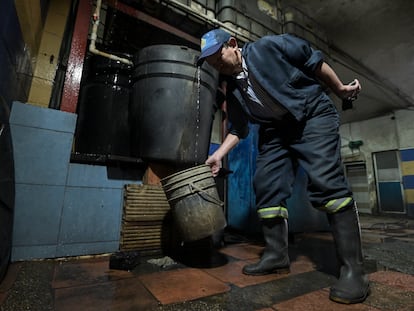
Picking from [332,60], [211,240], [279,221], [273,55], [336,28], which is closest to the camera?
[273,55]

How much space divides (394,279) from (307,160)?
28.3 inches

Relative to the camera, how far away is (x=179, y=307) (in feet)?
2.60

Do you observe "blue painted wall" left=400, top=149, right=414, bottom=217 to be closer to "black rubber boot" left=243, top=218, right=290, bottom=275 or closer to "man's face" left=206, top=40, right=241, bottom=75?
"black rubber boot" left=243, top=218, right=290, bottom=275

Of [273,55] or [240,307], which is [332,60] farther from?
[240,307]

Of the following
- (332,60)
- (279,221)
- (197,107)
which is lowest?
Result: (279,221)

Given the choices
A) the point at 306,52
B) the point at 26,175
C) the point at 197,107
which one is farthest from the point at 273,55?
the point at 26,175

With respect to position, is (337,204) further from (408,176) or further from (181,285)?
(408,176)

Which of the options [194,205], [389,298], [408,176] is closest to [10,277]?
[194,205]

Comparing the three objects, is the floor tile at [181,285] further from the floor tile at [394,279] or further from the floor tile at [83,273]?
the floor tile at [394,279]

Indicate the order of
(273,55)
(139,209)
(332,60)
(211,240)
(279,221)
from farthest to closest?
1. (332,60)
2. (211,240)
3. (139,209)
4. (279,221)
5. (273,55)

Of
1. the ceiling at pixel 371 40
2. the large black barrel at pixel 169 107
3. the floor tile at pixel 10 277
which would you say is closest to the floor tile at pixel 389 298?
the large black barrel at pixel 169 107

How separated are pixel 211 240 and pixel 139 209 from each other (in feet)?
1.90

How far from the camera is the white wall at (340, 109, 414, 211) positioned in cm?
642

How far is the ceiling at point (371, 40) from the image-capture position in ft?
11.5
